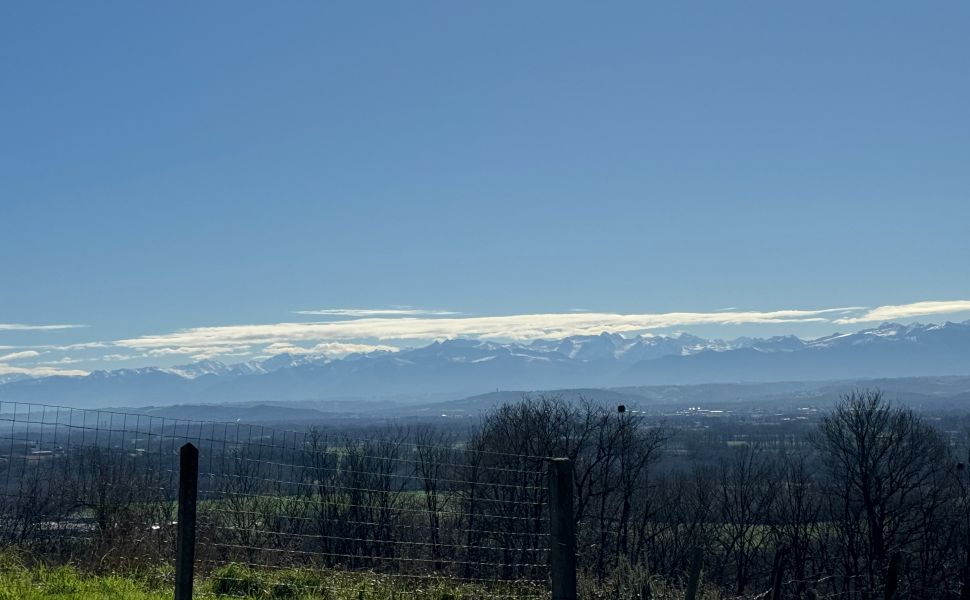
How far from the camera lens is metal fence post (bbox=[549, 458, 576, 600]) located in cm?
784

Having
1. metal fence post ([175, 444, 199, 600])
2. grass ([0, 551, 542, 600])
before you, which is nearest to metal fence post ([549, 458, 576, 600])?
grass ([0, 551, 542, 600])

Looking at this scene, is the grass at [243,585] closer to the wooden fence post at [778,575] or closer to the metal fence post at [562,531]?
the metal fence post at [562,531]

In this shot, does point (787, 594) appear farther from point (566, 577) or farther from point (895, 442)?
point (566, 577)

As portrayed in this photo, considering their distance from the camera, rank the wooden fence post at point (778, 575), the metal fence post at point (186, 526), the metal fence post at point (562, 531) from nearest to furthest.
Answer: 1. the metal fence post at point (186, 526)
2. the metal fence post at point (562, 531)
3. the wooden fence post at point (778, 575)

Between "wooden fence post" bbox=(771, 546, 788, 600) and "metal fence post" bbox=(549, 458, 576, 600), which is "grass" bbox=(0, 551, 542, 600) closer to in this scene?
"metal fence post" bbox=(549, 458, 576, 600)

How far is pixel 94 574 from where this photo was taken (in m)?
10.1

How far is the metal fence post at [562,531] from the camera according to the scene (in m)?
7.84

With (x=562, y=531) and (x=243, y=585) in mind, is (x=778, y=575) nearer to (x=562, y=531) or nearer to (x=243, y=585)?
(x=562, y=531)

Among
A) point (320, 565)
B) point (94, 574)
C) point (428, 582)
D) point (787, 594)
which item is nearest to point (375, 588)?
point (428, 582)

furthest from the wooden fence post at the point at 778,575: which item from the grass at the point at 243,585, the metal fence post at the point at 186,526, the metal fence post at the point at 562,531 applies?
the metal fence post at the point at 186,526

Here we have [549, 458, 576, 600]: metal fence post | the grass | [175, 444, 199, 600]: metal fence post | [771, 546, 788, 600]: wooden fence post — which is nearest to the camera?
[175, 444, 199, 600]: metal fence post

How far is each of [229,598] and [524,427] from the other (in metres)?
49.0

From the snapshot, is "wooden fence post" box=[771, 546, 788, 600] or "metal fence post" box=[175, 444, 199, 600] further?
"wooden fence post" box=[771, 546, 788, 600]

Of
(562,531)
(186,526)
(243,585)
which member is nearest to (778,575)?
(562,531)
